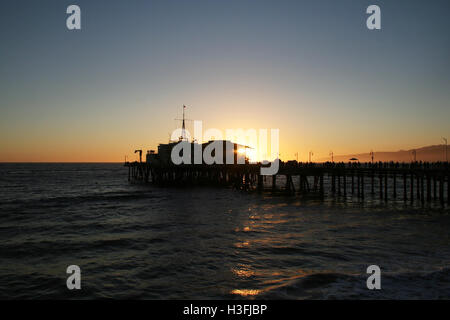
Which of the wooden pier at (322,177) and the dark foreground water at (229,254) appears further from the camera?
the wooden pier at (322,177)

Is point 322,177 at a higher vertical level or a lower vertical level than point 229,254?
higher

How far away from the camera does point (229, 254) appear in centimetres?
1459

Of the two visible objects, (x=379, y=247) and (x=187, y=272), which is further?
(x=379, y=247)

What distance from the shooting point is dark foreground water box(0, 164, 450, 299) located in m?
10.5

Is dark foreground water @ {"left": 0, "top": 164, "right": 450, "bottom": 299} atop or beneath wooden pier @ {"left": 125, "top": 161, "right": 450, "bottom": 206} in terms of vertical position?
beneath

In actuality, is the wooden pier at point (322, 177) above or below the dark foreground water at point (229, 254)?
above

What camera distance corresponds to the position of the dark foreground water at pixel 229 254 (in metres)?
10.5

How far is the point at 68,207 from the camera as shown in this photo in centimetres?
3334

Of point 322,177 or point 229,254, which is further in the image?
point 322,177

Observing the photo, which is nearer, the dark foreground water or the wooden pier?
the dark foreground water

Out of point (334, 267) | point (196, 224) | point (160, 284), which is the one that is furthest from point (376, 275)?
point (196, 224)
